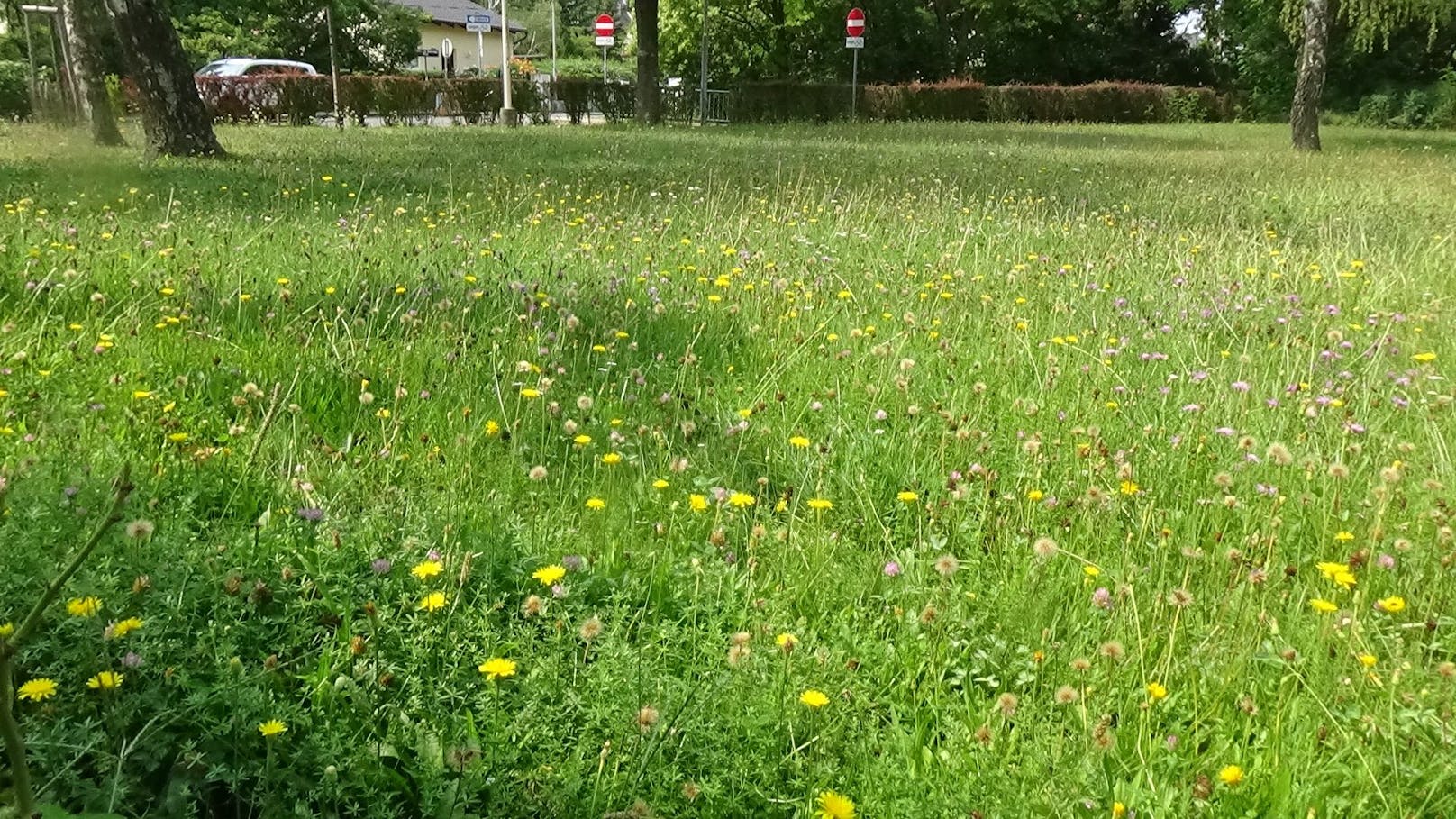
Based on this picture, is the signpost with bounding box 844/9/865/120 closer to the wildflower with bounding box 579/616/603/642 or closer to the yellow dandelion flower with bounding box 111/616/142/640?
the wildflower with bounding box 579/616/603/642

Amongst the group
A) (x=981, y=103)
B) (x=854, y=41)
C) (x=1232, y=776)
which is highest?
(x=854, y=41)

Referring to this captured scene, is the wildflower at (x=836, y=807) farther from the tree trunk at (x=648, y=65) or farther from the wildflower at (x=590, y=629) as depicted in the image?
the tree trunk at (x=648, y=65)

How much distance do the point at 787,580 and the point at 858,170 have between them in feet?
33.1

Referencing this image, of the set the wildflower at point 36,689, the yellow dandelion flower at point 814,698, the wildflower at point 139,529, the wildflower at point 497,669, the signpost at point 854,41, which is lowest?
the yellow dandelion flower at point 814,698

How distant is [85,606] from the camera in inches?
65.4

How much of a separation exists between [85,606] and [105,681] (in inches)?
8.1

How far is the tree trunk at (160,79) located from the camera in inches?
414

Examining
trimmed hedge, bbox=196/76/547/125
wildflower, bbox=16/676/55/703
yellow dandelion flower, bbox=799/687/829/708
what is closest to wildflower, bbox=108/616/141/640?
wildflower, bbox=16/676/55/703

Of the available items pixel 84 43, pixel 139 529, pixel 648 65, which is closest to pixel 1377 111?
pixel 648 65

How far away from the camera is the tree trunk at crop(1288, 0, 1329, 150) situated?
60.2 feet

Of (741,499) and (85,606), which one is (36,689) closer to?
(85,606)

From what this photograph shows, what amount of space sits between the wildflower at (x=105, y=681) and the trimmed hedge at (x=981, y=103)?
30.7 meters

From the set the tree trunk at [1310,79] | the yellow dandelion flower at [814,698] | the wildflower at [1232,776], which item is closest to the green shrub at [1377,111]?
the tree trunk at [1310,79]

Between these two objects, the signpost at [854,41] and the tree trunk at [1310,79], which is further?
the signpost at [854,41]
